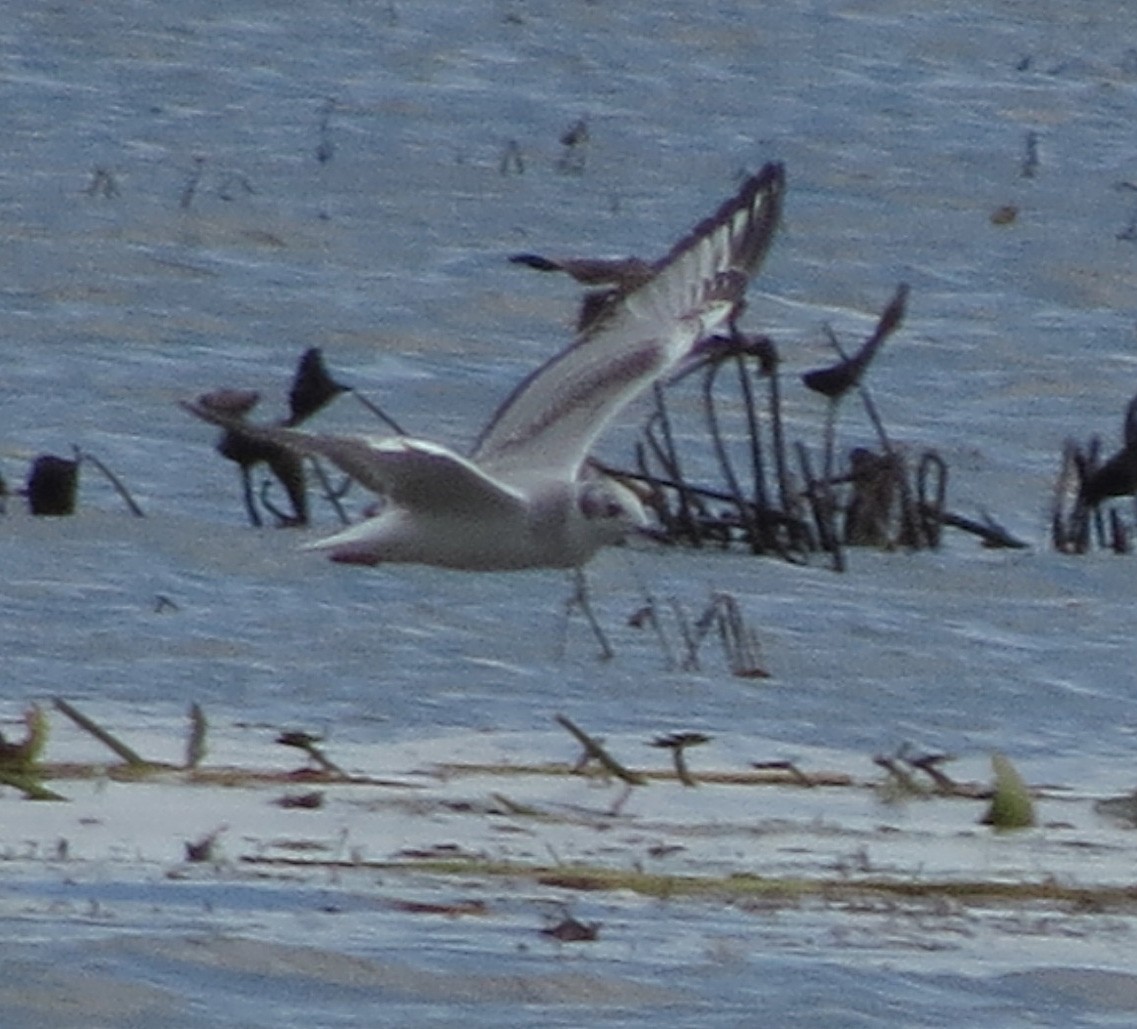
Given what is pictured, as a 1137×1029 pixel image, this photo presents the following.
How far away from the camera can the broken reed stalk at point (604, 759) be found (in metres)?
8.04

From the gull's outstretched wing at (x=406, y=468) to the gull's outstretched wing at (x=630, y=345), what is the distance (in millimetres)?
338

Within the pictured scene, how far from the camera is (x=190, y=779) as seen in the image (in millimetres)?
7930

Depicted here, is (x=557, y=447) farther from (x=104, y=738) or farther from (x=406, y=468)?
(x=104, y=738)

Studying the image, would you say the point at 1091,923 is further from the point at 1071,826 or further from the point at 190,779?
the point at 190,779

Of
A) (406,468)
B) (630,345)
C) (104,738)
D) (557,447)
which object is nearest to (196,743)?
(104,738)

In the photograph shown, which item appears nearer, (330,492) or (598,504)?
(598,504)

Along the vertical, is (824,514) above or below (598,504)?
below

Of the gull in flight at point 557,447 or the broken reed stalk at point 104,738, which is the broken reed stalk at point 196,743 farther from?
the gull in flight at point 557,447

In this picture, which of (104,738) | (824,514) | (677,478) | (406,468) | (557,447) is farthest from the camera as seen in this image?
(824,514)

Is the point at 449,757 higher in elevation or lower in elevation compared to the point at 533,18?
Result: lower

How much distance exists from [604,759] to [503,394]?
6.39 m

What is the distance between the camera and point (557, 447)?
29.9 ft

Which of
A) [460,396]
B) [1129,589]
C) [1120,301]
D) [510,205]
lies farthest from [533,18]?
[1129,589]

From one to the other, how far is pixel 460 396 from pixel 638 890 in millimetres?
7456
